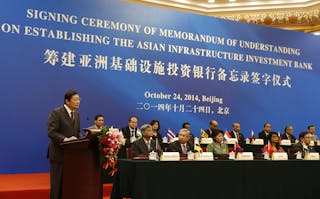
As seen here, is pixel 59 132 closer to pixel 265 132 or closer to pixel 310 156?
pixel 310 156

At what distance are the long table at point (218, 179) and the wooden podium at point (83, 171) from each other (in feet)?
1.40

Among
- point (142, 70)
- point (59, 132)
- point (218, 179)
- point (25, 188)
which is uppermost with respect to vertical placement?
point (142, 70)

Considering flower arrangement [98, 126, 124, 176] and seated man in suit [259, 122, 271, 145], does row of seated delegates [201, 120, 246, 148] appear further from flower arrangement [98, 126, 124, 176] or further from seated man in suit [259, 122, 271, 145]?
flower arrangement [98, 126, 124, 176]

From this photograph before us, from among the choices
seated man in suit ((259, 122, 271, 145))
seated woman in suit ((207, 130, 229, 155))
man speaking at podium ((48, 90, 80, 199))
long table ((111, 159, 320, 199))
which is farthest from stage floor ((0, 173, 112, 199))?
seated man in suit ((259, 122, 271, 145))

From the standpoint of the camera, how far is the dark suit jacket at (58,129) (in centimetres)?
338

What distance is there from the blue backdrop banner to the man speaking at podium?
306 centimetres

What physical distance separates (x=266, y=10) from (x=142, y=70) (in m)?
5.47

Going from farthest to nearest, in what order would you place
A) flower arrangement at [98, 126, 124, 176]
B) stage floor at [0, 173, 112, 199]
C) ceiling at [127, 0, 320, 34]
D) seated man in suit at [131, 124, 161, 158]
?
ceiling at [127, 0, 320, 34], seated man in suit at [131, 124, 161, 158], stage floor at [0, 173, 112, 199], flower arrangement at [98, 126, 124, 176]

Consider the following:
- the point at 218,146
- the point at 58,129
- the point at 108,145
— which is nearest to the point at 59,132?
the point at 58,129

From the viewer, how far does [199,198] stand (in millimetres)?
3488

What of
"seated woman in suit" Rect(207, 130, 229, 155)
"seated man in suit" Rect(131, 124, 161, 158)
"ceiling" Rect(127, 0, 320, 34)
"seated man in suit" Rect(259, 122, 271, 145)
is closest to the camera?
"seated man in suit" Rect(131, 124, 161, 158)

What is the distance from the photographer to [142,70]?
295 inches

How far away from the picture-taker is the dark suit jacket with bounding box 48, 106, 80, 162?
3379 millimetres

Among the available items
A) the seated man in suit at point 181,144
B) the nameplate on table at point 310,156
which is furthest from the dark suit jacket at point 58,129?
the nameplate on table at point 310,156
